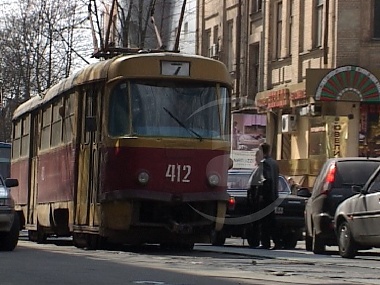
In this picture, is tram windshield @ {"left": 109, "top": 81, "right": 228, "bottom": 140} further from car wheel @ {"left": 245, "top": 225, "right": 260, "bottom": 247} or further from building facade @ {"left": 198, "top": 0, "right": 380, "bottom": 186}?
building facade @ {"left": 198, "top": 0, "right": 380, "bottom": 186}

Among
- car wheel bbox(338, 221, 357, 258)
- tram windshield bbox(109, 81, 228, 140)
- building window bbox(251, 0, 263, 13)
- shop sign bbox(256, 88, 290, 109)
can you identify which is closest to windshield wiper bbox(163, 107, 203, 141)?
tram windshield bbox(109, 81, 228, 140)

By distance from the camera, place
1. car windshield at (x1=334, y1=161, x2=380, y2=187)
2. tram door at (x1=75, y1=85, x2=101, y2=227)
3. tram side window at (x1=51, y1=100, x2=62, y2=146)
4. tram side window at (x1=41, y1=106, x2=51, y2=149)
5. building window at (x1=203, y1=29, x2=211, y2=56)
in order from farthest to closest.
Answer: building window at (x1=203, y1=29, x2=211, y2=56) → tram side window at (x1=41, y1=106, x2=51, y2=149) → tram side window at (x1=51, y1=100, x2=62, y2=146) → car windshield at (x1=334, y1=161, x2=380, y2=187) → tram door at (x1=75, y1=85, x2=101, y2=227)

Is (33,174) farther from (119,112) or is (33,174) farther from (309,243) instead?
(119,112)

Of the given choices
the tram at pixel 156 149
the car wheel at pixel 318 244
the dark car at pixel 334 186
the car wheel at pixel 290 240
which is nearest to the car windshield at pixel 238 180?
the car wheel at pixel 290 240

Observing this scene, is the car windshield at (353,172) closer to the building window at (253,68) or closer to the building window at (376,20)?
the building window at (376,20)

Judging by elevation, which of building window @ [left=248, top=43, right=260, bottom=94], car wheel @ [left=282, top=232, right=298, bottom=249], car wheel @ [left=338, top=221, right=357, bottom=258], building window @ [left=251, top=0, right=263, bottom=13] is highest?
building window @ [left=251, top=0, right=263, bottom=13]

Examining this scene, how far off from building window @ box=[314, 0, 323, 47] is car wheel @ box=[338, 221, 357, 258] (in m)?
22.0

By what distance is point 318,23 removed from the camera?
140 feet

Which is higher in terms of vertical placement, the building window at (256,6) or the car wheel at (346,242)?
the building window at (256,6)

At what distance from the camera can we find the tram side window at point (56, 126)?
2444cm

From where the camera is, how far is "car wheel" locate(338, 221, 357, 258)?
2022cm

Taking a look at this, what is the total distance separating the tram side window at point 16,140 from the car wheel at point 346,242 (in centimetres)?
1216

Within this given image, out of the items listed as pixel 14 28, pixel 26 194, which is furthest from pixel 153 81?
pixel 14 28

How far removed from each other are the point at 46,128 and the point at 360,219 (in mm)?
8575
